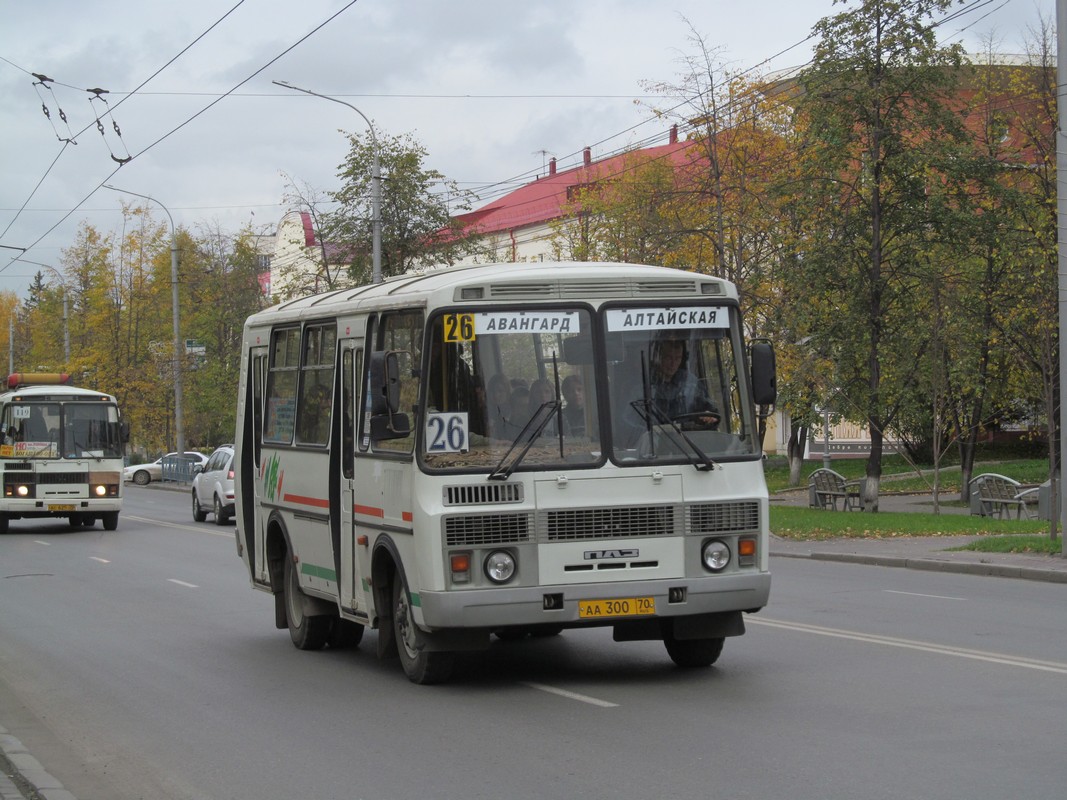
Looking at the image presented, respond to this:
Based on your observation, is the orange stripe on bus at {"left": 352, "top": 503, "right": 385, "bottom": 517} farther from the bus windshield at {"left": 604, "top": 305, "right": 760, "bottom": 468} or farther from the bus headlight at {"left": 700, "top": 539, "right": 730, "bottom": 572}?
the bus headlight at {"left": 700, "top": 539, "right": 730, "bottom": 572}

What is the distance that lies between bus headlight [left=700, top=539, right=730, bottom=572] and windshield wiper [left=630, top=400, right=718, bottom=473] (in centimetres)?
49

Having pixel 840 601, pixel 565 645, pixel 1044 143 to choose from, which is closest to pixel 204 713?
pixel 565 645

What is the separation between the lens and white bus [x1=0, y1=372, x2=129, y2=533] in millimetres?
31219

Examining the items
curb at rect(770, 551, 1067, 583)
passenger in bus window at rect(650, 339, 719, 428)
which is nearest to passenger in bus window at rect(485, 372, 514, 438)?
passenger in bus window at rect(650, 339, 719, 428)

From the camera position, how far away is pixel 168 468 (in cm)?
6219

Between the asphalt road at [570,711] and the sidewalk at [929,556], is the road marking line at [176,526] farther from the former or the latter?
the asphalt road at [570,711]

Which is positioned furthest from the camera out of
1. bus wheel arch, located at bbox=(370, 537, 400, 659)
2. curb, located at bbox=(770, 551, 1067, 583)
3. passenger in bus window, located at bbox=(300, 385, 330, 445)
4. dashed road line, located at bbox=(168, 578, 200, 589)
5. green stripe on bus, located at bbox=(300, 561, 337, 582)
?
dashed road line, located at bbox=(168, 578, 200, 589)

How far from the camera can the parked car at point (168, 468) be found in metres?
59.6

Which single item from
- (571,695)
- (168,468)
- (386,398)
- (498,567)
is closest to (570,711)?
(571,695)

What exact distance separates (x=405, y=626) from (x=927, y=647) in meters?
4.09

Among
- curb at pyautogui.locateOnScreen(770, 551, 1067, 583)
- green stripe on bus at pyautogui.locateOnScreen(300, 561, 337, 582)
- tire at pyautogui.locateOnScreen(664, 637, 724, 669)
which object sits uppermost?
green stripe on bus at pyautogui.locateOnScreen(300, 561, 337, 582)

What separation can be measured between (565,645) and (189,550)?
14.6 metres

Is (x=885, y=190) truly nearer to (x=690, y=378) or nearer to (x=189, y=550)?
(x=189, y=550)

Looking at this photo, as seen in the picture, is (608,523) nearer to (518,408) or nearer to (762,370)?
(518,408)
